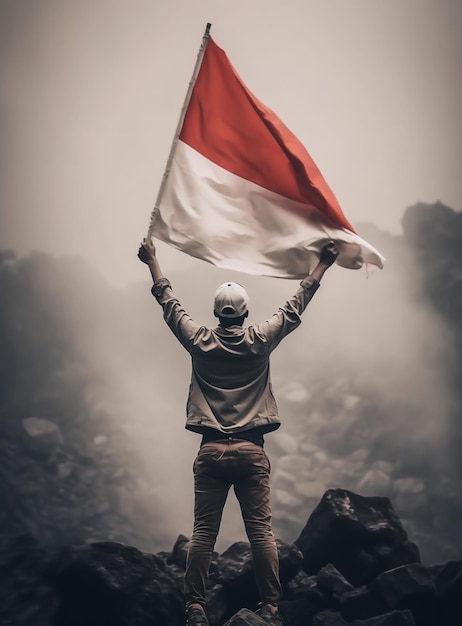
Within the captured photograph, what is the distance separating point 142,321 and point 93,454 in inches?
122

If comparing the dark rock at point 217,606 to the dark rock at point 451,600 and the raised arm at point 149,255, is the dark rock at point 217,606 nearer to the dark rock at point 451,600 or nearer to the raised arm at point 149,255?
the dark rock at point 451,600

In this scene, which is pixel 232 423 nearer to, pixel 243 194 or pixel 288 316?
pixel 288 316

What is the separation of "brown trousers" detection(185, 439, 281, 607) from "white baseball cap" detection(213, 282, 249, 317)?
696 millimetres

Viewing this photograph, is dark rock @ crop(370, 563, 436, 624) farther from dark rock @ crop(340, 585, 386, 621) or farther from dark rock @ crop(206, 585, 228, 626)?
dark rock @ crop(206, 585, 228, 626)

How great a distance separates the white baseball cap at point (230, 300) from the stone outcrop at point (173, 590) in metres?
2.03

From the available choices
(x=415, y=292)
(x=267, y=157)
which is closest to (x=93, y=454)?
(x=415, y=292)

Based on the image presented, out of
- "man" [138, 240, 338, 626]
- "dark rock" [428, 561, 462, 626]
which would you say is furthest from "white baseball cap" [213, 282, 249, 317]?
"dark rock" [428, 561, 462, 626]

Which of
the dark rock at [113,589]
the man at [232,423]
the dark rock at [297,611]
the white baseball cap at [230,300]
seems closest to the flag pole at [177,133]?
the man at [232,423]

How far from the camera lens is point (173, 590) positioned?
16.7 feet

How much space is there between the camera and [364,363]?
15.9 meters

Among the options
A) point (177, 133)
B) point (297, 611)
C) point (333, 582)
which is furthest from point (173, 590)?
point (177, 133)

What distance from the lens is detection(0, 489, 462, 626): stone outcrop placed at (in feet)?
16.1

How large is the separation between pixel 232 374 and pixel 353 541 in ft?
7.85

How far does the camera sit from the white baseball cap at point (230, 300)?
412cm
